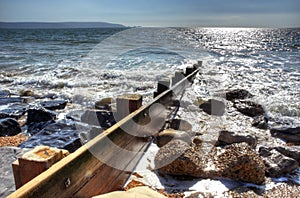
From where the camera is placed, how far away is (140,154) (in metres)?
3.74

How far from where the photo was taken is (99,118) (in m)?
4.74

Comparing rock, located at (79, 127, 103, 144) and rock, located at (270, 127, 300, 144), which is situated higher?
rock, located at (79, 127, 103, 144)

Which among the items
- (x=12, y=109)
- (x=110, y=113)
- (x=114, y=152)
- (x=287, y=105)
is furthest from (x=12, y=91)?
(x=287, y=105)

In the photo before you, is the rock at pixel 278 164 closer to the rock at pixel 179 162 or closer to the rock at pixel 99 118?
the rock at pixel 179 162

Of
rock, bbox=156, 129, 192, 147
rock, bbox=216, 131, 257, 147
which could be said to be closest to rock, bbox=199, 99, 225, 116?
rock, bbox=216, 131, 257, 147

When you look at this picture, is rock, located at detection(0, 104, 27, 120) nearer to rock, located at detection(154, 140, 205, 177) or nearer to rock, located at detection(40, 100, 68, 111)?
rock, located at detection(40, 100, 68, 111)

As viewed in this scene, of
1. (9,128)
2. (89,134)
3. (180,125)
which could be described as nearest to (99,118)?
(89,134)

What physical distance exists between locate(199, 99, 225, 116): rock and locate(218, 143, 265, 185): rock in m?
3.18

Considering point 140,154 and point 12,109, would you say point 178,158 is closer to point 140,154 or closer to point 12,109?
point 140,154

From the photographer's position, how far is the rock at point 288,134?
4723 mm

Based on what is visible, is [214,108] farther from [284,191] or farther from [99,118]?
[284,191]

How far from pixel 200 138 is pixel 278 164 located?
4.46 feet

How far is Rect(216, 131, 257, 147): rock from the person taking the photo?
13.8 feet

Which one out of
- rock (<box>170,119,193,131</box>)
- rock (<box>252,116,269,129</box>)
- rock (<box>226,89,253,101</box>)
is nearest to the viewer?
rock (<box>170,119,193,131</box>)
